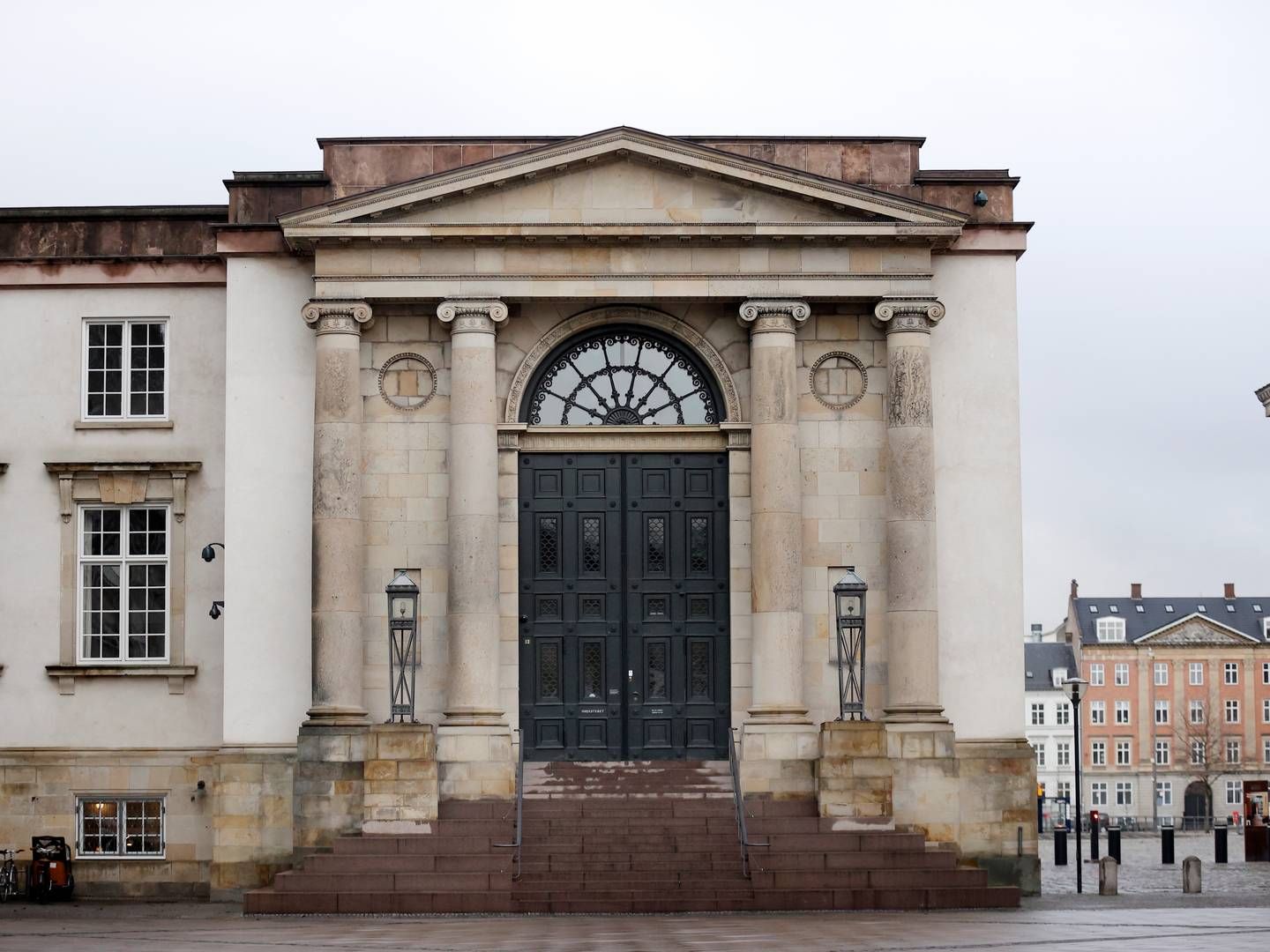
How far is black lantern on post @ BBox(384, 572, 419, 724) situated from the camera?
26906mm

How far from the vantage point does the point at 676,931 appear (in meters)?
21.2

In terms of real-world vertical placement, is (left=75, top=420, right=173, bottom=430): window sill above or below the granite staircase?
above

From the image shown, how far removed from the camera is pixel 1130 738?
118 meters

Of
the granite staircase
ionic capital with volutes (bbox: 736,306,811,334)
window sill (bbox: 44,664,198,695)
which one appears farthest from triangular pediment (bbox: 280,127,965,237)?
the granite staircase

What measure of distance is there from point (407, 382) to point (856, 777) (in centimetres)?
831

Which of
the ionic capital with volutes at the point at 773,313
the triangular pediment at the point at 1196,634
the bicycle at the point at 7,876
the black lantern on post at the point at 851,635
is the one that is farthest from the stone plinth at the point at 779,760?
the triangular pediment at the point at 1196,634

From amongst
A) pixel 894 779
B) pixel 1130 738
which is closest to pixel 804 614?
pixel 894 779

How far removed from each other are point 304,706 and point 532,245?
7165mm

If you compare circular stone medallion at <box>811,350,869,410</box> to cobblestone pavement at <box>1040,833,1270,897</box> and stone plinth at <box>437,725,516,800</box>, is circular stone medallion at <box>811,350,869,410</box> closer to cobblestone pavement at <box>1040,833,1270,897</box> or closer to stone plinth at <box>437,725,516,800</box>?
stone plinth at <box>437,725,516,800</box>

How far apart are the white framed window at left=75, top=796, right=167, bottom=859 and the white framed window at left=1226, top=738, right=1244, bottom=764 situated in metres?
97.6

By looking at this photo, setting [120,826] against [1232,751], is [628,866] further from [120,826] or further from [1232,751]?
[1232,751]

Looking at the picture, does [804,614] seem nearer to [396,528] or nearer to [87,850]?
[396,528]

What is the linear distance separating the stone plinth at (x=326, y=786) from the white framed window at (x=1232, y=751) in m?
98.6

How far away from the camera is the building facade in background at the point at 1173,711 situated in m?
117
